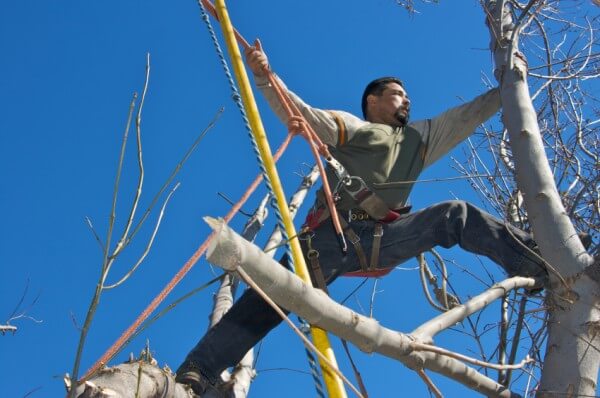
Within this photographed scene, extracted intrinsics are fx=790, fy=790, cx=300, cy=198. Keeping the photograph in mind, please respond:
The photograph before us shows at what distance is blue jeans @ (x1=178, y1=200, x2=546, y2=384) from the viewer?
3.21 meters

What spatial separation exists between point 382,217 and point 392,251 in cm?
17

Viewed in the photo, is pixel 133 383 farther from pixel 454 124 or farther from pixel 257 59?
pixel 454 124

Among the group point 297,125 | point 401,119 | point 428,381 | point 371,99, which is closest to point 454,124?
point 401,119

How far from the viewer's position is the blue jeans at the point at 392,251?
3.21m

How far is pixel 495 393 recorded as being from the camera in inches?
99.9

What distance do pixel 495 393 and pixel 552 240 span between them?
67 centimetres

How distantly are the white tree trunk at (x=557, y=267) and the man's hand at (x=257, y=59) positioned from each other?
1.09 meters

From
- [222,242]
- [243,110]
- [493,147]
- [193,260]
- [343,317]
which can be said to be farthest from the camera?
[493,147]

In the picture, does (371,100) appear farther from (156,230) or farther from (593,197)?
(156,230)

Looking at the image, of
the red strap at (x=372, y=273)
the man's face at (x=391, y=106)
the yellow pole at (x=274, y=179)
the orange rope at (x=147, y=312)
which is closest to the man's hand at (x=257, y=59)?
the yellow pole at (x=274, y=179)

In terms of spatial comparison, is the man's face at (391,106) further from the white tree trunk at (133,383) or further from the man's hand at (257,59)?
the white tree trunk at (133,383)

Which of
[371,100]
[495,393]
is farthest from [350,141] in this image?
[495,393]

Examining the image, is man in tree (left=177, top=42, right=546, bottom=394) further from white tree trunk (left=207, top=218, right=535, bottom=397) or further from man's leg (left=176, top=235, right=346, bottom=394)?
white tree trunk (left=207, top=218, right=535, bottom=397)

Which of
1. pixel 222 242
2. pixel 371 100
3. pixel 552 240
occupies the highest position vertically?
pixel 371 100
